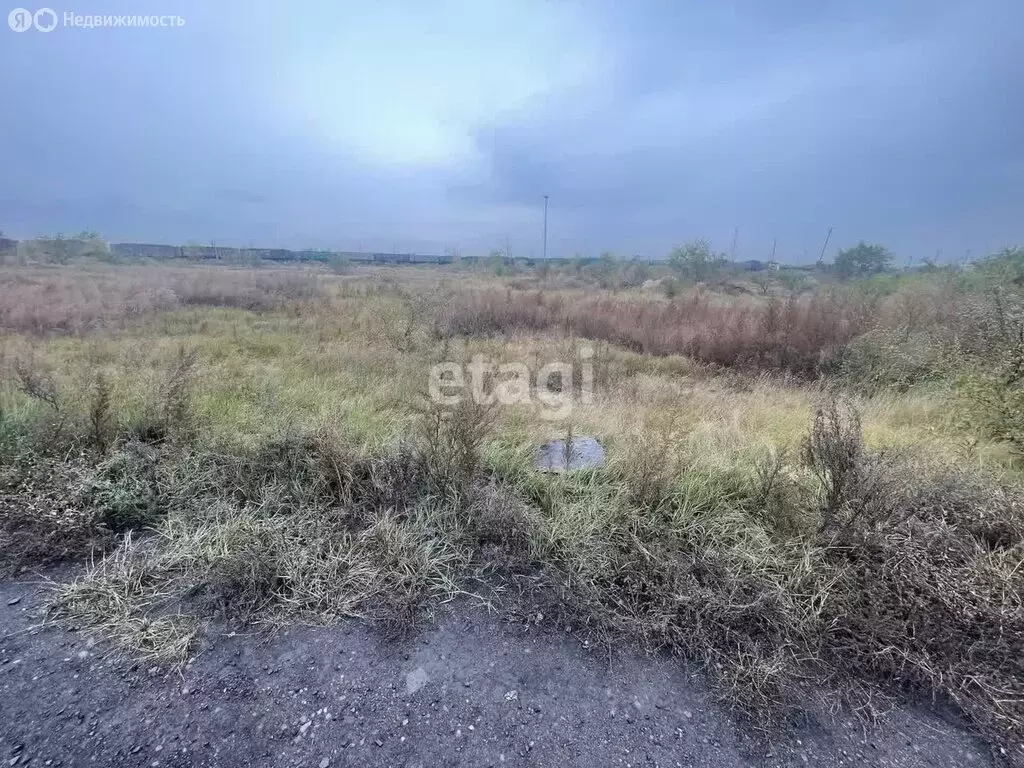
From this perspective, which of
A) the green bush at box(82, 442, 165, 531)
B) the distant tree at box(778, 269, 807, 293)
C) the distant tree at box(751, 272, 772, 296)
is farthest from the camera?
the distant tree at box(778, 269, 807, 293)

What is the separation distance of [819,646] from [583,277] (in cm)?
2271

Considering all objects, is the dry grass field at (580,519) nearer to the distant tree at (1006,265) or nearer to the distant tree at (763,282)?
the distant tree at (1006,265)

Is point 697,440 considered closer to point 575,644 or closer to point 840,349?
point 575,644

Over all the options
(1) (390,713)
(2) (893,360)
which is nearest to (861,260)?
(2) (893,360)

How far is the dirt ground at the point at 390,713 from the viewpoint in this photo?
146cm

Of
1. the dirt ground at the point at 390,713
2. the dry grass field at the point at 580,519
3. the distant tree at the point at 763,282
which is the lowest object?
the dirt ground at the point at 390,713

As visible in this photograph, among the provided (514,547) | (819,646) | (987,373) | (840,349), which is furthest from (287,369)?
(840,349)
